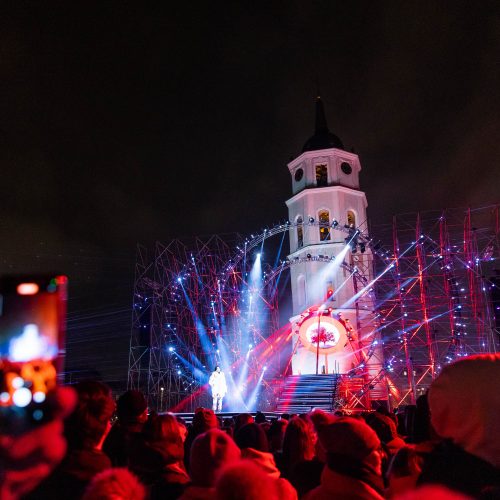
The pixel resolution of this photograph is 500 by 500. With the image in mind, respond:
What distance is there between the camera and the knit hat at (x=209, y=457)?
2.80 meters

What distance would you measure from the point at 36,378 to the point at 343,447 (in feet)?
5.16

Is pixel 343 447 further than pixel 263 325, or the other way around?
pixel 263 325

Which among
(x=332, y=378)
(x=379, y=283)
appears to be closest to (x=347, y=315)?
(x=379, y=283)

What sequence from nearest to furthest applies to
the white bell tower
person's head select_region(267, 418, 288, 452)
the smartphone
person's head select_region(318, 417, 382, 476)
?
the smartphone, person's head select_region(318, 417, 382, 476), person's head select_region(267, 418, 288, 452), the white bell tower

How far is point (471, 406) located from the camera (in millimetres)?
1921

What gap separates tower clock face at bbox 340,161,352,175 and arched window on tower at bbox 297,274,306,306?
8508mm

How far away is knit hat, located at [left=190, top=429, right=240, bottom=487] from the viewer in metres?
2.80

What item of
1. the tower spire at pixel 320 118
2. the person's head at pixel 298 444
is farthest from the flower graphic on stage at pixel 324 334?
the person's head at pixel 298 444

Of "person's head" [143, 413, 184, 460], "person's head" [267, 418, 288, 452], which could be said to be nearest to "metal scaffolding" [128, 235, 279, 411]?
"person's head" [267, 418, 288, 452]

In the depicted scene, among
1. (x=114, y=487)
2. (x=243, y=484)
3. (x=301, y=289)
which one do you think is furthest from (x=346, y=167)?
(x=243, y=484)

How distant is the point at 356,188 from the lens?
3825 centimetres

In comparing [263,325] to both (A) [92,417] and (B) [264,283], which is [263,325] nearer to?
(B) [264,283]

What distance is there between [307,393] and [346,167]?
62.1ft

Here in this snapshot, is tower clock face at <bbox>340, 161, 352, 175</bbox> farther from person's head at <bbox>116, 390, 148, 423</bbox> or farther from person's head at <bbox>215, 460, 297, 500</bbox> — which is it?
person's head at <bbox>215, 460, 297, 500</bbox>
